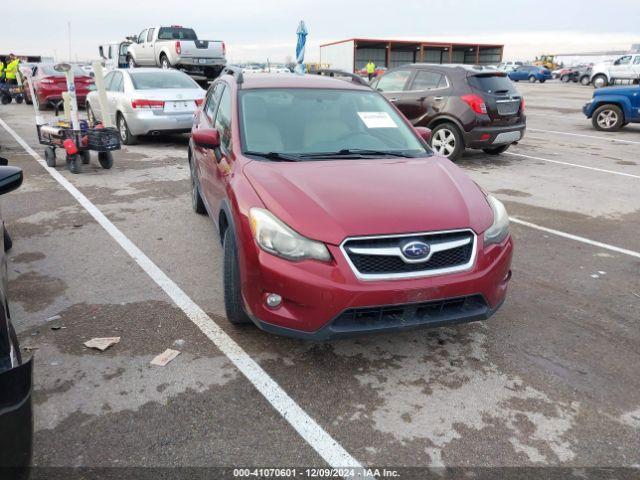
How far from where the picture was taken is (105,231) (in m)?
5.52

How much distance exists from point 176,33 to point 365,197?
63.6 ft

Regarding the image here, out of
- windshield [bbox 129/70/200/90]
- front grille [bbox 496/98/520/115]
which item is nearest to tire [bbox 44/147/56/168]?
windshield [bbox 129/70/200/90]

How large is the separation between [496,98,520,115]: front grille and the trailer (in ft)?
101

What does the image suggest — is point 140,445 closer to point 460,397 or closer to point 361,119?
point 460,397

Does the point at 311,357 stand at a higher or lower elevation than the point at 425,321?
lower

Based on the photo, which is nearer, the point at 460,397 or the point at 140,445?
the point at 140,445

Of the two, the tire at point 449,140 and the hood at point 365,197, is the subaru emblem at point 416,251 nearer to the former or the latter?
the hood at point 365,197

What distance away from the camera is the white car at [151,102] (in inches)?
394

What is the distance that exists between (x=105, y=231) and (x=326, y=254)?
143 inches

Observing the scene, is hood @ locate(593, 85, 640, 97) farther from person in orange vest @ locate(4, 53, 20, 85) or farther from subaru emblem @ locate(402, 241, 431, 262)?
person in orange vest @ locate(4, 53, 20, 85)

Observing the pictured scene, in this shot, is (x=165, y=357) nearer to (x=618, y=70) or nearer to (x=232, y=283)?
(x=232, y=283)

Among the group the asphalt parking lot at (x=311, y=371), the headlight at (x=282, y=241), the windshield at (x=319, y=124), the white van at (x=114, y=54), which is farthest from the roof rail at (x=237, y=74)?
the white van at (x=114, y=54)

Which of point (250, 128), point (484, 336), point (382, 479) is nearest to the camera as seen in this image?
point (382, 479)

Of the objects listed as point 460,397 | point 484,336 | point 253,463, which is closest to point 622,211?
point 484,336
